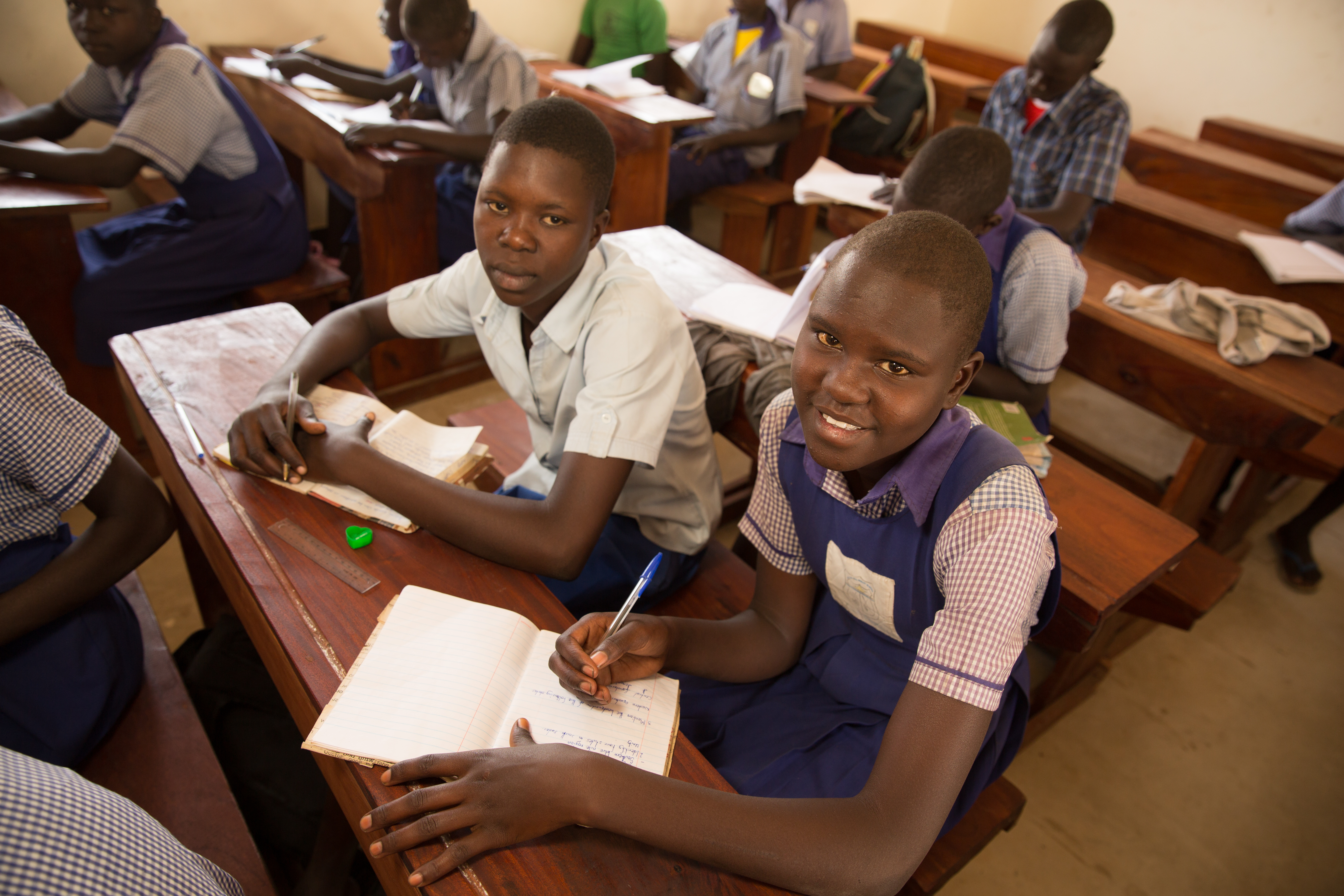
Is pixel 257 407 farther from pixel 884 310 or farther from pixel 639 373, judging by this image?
pixel 884 310

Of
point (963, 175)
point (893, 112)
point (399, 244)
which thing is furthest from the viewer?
point (893, 112)

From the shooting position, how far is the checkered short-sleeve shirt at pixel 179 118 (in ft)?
7.37

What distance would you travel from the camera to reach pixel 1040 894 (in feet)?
5.09

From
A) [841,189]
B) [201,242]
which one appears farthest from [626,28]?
[201,242]

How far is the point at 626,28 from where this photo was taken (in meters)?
4.45

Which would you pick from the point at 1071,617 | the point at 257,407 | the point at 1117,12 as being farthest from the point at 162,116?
the point at 1117,12

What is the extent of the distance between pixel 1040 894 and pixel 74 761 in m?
1.67

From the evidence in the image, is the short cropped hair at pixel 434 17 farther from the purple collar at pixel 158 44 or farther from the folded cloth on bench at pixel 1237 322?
the folded cloth on bench at pixel 1237 322

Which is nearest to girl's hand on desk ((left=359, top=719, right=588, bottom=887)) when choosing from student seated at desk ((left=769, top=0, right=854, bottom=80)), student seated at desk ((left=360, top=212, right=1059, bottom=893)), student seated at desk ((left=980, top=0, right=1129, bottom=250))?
student seated at desk ((left=360, top=212, right=1059, bottom=893))

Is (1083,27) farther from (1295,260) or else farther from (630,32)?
(630,32)

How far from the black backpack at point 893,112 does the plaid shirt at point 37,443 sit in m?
4.04

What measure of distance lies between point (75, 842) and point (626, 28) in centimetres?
478

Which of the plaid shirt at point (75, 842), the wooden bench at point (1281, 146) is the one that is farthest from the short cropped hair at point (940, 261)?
the wooden bench at point (1281, 146)

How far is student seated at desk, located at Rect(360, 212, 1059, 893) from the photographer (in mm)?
735
